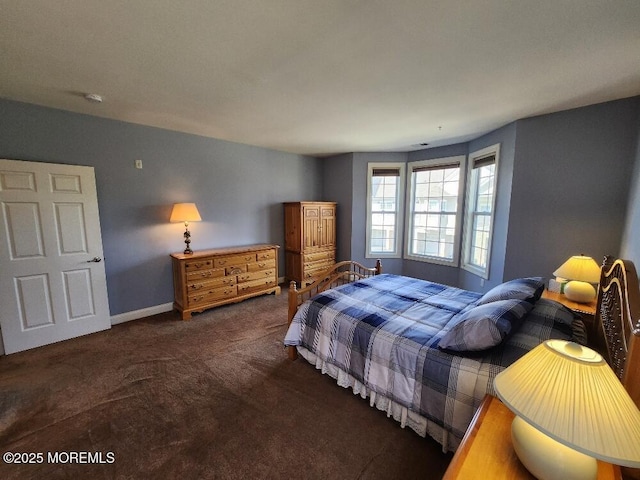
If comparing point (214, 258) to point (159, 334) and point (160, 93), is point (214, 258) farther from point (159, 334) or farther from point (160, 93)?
point (160, 93)

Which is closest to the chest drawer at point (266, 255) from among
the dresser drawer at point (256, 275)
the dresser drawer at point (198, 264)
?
the dresser drawer at point (256, 275)

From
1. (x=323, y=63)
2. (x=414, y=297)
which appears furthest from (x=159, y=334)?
(x=323, y=63)

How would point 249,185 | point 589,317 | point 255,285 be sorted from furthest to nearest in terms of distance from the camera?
point 249,185 → point 255,285 → point 589,317

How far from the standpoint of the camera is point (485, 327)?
1.52 metres

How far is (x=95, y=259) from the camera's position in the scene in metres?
3.09

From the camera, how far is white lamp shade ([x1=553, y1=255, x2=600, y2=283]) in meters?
2.19

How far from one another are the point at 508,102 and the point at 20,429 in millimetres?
4767

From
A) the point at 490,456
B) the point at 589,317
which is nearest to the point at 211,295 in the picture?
the point at 490,456

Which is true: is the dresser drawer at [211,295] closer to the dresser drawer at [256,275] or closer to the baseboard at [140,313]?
the dresser drawer at [256,275]

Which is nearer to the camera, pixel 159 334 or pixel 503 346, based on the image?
pixel 503 346

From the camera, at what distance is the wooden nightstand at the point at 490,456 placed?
0.88 meters

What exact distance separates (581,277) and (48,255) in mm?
5154

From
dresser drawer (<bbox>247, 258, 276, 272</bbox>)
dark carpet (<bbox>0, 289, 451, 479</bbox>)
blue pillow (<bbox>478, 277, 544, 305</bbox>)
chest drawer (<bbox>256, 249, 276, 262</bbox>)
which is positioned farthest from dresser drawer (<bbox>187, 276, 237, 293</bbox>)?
blue pillow (<bbox>478, 277, 544, 305</bbox>)

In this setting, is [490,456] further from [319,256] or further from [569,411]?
[319,256]
